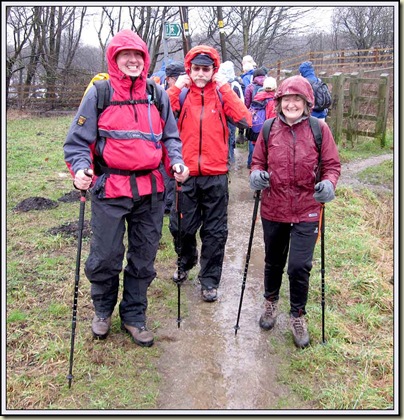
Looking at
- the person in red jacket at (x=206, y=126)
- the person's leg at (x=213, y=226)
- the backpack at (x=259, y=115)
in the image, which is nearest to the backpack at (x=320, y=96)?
the backpack at (x=259, y=115)

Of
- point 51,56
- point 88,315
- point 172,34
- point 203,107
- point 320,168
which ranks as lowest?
point 88,315

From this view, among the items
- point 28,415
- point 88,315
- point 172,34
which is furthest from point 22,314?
point 172,34

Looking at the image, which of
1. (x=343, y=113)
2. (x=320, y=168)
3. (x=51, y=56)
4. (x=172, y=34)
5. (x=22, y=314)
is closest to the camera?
(x=320, y=168)

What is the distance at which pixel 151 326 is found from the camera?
4.00m

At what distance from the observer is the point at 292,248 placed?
3.65 metres

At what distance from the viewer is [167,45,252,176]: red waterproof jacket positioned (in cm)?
413

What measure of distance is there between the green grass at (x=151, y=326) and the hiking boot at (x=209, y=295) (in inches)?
12.5

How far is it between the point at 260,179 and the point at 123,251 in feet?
4.04

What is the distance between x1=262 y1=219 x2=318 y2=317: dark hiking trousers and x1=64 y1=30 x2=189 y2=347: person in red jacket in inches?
37.4

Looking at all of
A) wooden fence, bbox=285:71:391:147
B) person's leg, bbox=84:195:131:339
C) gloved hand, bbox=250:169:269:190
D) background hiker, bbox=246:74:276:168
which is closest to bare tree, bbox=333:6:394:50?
wooden fence, bbox=285:71:391:147

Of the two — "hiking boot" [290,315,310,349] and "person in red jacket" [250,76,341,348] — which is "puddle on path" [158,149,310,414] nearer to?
"hiking boot" [290,315,310,349]

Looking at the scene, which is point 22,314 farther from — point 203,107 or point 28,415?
point 203,107

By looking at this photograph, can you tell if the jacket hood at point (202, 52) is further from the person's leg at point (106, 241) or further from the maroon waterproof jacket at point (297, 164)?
the person's leg at point (106, 241)

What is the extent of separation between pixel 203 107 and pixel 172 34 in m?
6.20
